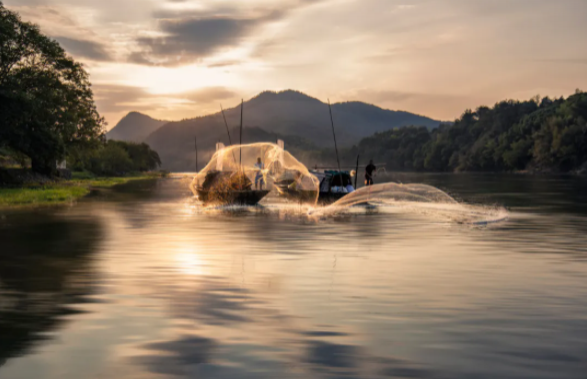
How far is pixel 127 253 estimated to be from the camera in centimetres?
2420

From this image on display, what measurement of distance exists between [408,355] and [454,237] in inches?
768

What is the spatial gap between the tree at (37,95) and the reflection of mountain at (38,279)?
118 ft

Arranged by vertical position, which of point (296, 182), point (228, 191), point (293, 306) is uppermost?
point (296, 182)

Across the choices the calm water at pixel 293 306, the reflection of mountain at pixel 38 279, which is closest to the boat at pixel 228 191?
the reflection of mountain at pixel 38 279

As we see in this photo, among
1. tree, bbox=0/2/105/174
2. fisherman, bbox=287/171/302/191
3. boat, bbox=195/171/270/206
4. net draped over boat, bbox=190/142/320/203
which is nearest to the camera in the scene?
net draped over boat, bbox=190/142/320/203

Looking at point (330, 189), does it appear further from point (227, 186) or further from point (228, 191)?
point (227, 186)

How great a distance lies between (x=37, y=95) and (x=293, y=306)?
220 feet

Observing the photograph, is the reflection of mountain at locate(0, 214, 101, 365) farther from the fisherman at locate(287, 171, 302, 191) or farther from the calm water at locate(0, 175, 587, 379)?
the fisherman at locate(287, 171, 302, 191)

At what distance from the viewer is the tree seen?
66.3m

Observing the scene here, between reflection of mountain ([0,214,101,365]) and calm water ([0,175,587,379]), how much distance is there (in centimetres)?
A: 7

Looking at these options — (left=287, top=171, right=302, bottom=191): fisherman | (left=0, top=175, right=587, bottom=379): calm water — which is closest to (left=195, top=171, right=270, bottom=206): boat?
(left=287, top=171, right=302, bottom=191): fisherman

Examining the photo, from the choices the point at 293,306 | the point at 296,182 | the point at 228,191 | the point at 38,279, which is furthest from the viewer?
the point at 296,182

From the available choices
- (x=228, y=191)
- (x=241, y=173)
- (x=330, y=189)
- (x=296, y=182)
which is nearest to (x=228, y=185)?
(x=228, y=191)

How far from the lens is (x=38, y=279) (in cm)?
1836
